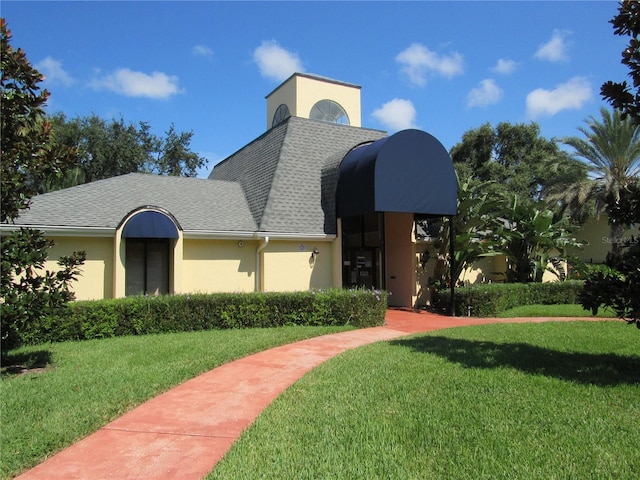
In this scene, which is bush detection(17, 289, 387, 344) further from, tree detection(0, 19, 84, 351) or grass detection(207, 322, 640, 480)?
grass detection(207, 322, 640, 480)

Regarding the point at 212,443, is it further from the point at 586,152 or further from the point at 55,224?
the point at 586,152

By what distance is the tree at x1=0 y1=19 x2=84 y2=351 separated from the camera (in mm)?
6656

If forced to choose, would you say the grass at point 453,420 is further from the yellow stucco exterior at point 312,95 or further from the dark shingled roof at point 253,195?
the yellow stucco exterior at point 312,95

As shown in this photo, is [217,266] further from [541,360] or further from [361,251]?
[541,360]

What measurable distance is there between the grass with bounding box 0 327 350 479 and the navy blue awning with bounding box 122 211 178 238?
3.30 metres

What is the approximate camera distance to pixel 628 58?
21.1 feet

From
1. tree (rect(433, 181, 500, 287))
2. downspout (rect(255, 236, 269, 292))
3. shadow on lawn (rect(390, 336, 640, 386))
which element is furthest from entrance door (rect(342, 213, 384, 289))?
shadow on lawn (rect(390, 336, 640, 386))

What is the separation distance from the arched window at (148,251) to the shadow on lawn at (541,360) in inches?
285

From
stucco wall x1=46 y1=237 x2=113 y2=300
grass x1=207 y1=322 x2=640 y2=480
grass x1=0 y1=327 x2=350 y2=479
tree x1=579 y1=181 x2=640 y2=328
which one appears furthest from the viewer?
stucco wall x1=46 y1=237 x2=113 y2=300

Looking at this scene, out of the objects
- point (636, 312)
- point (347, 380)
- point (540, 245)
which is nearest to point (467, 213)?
point (540, 245)

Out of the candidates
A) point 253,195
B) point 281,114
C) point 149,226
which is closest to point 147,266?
point 149,226

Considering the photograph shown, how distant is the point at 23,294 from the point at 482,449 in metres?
6.77

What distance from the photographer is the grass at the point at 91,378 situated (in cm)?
455

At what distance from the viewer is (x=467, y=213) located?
15719mm
